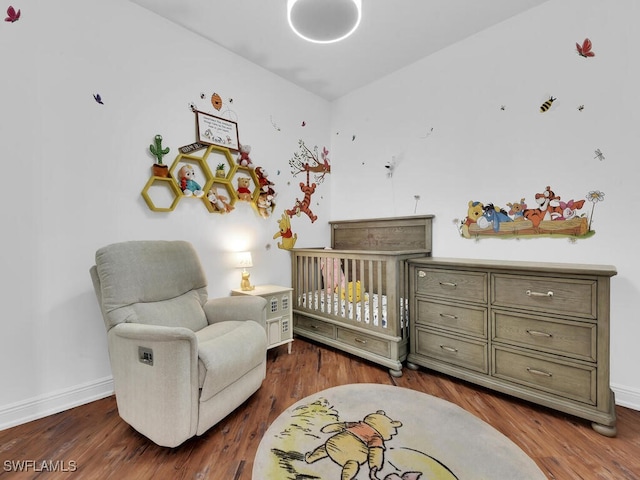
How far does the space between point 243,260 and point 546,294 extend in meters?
2.25

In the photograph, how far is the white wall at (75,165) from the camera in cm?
173

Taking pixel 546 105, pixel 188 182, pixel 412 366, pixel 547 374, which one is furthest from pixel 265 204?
pixel 547 374

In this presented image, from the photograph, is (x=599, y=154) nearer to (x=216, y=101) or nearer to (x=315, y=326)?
(x=315, y=326)

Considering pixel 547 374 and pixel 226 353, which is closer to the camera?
pixel 226 353

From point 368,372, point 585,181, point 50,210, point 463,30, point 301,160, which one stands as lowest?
point 368,372

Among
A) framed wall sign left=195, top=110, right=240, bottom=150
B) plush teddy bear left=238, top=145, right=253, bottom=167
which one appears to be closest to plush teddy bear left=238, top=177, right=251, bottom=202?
plush teddy bear left=238, top=145, right=253, bottom=167

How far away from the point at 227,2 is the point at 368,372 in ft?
9.95

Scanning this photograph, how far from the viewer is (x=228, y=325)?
6.37 ft

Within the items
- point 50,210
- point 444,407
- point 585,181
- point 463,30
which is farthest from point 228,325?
point 463,30

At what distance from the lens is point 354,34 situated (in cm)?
251

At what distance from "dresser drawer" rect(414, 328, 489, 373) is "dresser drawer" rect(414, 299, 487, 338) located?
0.07m

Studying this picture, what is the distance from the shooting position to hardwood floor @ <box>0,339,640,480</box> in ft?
4.41

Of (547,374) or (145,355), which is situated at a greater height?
(145,355)

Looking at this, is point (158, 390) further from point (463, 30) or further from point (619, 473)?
point (463, 30)
